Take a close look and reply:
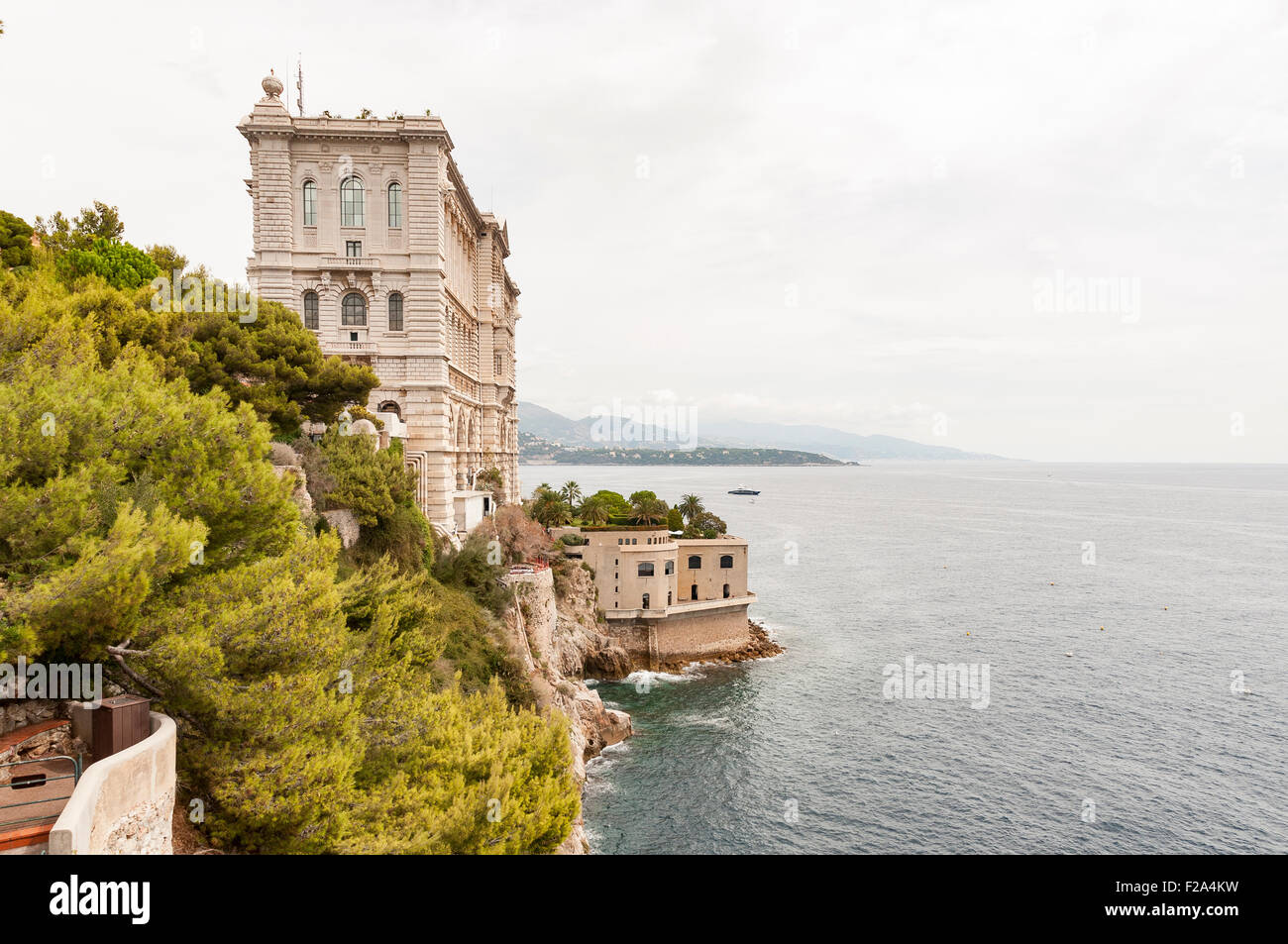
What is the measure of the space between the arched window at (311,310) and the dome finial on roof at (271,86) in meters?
11.7

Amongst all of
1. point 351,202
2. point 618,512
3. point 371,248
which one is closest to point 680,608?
point 618,512

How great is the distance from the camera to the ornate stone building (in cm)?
4056

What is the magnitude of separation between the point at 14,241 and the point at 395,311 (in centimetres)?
1737

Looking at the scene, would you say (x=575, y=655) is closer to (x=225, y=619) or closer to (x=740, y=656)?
(x=740, y=656)

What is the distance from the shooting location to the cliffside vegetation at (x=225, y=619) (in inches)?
522

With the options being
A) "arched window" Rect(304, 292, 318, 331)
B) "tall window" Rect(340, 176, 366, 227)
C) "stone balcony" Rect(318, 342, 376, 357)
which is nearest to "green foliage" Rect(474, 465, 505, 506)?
"stone balcony" Rect(318, 342, 376, 357)

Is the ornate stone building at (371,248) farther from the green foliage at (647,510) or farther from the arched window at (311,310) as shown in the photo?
the green foliage at (647,510)

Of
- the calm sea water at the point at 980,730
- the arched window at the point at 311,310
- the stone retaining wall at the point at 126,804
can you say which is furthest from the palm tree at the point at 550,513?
the stone retaining wall at the point at 126,804

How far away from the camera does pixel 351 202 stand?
137 feet
